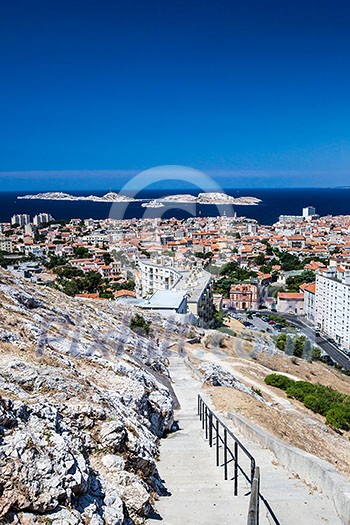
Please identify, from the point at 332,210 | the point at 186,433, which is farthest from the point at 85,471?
the point at 332,210

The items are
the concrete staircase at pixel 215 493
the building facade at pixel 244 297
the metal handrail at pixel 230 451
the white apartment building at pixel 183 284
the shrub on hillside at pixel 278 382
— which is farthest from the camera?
the building facade at pixel 244 297

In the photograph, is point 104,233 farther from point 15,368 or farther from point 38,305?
point 15,368

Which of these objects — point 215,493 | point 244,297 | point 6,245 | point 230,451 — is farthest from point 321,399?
point 6,245

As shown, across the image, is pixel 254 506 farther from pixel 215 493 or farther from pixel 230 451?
pixel 230 451

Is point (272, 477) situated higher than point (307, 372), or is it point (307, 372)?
point (272, 477)

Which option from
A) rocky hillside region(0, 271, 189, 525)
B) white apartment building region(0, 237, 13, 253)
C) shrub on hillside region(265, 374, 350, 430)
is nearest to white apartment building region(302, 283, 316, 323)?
shrub on hillside region(265, 374, 350, 430)

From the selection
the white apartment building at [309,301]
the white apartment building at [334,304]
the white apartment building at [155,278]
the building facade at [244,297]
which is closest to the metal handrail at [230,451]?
the white apartment building at [155,278]

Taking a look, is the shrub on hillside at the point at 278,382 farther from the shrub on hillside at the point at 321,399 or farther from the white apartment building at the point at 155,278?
the white apartment building at the point at 155,278
